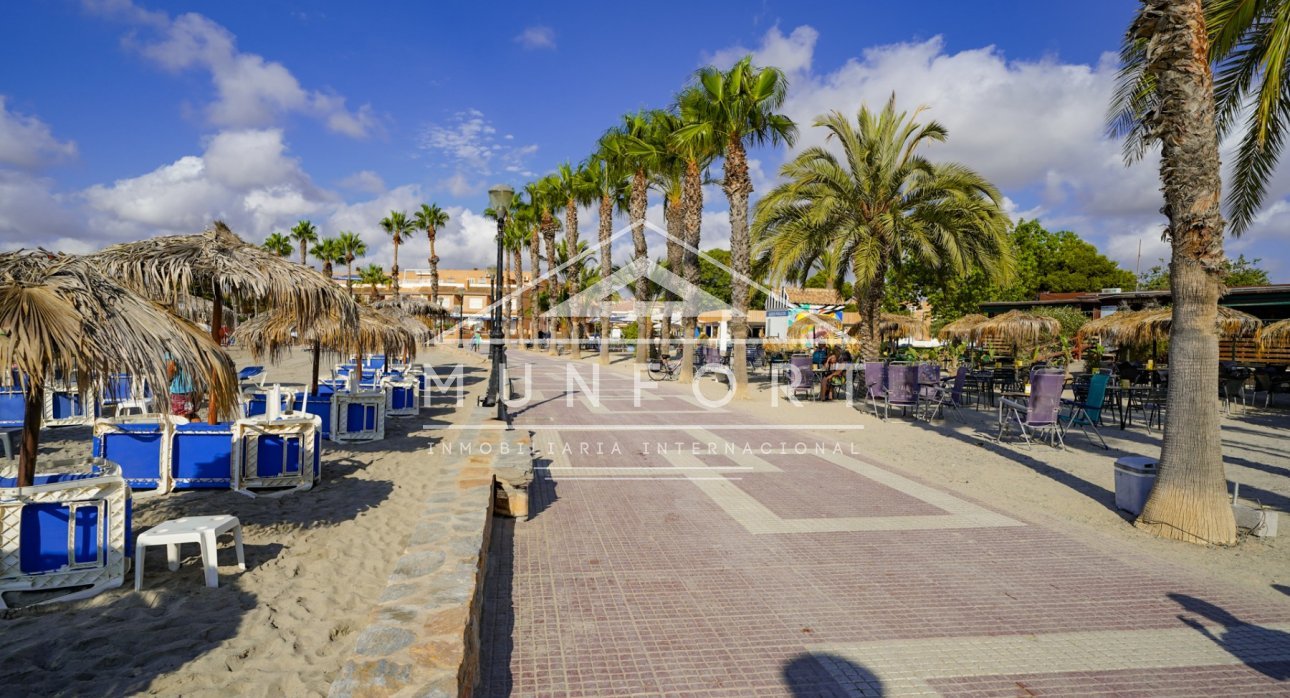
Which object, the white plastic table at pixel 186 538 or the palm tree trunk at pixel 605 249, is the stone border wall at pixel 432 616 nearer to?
the white plastic table at pixel 186 538

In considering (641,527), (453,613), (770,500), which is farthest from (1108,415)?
(453,613)

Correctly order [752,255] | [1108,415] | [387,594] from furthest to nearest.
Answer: [752,255], [1108,415], [387,594]

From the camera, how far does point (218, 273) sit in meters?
6.39

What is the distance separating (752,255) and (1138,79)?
449 inches

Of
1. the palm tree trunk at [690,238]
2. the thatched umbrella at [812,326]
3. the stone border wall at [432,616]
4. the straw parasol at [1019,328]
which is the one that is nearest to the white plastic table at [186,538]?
the stone border wall at [432,616]

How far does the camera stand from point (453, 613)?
314cm

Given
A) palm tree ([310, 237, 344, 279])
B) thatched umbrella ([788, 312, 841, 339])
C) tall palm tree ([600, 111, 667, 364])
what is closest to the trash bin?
A: tall palm tree ([600, 111, 667, 364])

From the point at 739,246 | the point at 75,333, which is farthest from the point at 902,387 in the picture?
the point at 75,333

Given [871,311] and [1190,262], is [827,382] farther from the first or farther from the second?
[1190,262]

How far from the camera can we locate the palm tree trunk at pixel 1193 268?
5.68 metres

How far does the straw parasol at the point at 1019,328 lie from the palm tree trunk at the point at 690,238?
32.1 ft

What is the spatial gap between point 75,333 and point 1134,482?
29.5 ft

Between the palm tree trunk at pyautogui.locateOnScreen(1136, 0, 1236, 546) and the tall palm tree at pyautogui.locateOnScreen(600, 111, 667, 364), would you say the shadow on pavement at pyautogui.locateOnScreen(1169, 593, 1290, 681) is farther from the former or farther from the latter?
the tall palm tree at pyautogui.locateOnScreen(600, 111, 667, 364)

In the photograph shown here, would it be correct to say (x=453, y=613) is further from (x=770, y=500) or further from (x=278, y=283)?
(x=278, y=283)
